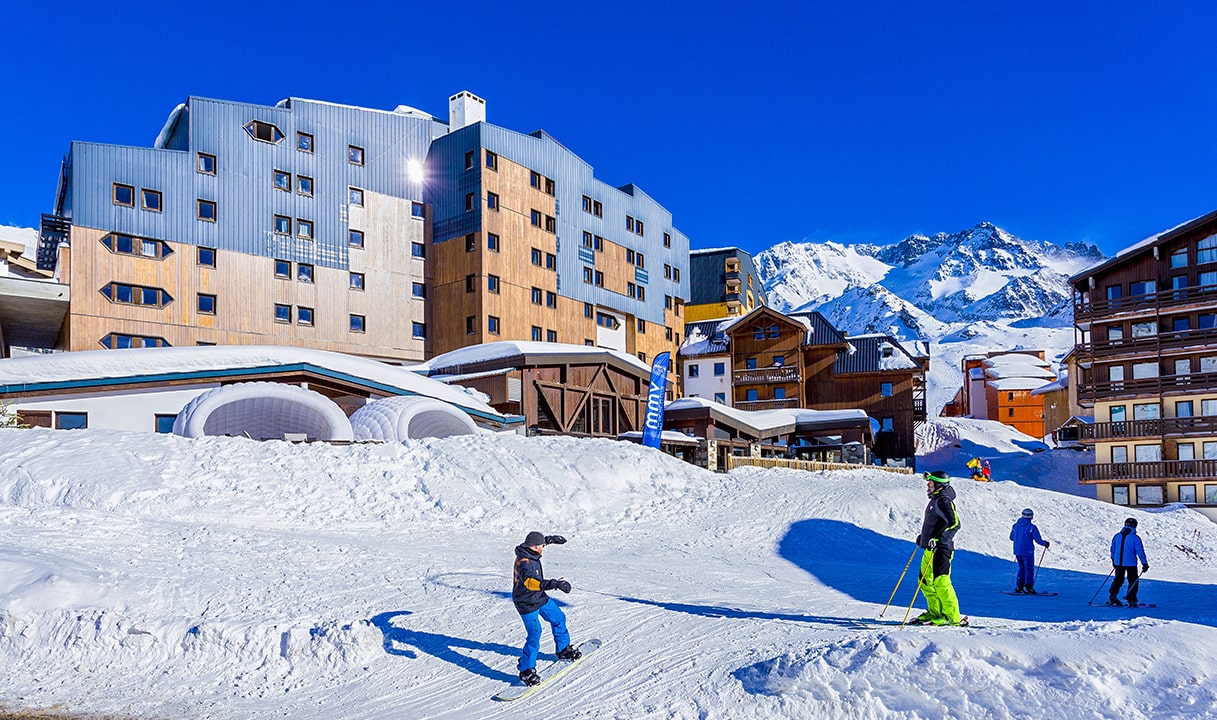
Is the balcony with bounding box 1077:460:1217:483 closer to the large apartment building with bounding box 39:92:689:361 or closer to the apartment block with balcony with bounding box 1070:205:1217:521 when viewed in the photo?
the apartment block with balcony with bounding box 1070:205:1217:521

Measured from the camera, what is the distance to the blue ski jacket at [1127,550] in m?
13.5

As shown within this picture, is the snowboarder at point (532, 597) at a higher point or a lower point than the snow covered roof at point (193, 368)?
lower

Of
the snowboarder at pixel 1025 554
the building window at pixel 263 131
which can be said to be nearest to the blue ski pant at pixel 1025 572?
the snowboarder at pixel 1025 554

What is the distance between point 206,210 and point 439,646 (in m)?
37.6

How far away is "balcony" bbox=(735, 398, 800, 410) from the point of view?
5691 centimetres

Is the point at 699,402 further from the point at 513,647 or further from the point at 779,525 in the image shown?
the point at 513,647

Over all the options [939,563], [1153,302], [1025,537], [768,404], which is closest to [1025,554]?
→ [1025,537]

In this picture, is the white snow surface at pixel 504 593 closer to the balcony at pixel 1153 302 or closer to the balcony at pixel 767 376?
the balcony at pixel 1153 302

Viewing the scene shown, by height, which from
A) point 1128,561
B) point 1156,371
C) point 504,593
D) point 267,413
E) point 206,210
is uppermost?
point 206,210

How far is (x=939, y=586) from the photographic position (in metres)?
9.59

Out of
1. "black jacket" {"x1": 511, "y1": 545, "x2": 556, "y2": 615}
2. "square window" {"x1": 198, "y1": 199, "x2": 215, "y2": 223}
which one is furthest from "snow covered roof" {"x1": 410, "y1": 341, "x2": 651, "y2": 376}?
"black jacket" {"x1": 511, "y1": 545, "x2": 556, "y2": 615}

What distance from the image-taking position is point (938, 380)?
456ft

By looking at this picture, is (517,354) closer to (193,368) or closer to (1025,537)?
(193,368)

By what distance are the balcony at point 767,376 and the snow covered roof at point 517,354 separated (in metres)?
19.2
